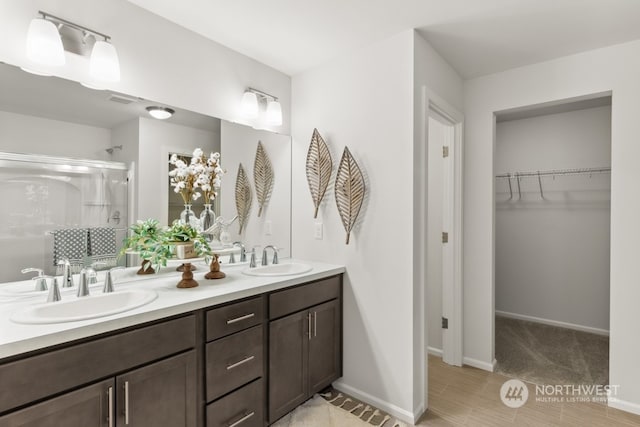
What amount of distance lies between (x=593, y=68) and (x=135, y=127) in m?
3.01

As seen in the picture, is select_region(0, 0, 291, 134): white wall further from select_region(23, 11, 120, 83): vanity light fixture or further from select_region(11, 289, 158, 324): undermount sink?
select_region(11, 289, 158, 324): undermount sink

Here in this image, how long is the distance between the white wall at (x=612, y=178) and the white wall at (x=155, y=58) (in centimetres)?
179

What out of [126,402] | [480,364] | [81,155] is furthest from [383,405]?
[81,155]

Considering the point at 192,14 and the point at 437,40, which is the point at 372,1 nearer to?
the point at 437,40

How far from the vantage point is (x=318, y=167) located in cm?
249

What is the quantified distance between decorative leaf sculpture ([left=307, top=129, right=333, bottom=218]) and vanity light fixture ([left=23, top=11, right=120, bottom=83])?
130 centimetres

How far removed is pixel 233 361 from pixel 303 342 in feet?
1.72

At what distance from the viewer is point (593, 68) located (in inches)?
90.7

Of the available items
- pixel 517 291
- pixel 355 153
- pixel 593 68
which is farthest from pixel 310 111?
pixel 517 291

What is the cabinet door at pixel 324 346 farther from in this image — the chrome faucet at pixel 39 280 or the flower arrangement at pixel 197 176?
the chrome faucet at pixel 39 280

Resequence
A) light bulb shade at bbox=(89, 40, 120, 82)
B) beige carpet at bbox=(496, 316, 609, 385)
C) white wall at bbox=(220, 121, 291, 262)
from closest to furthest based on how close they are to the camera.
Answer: light bulb shade at bbox=(89, 40, 120, 82), white wall at bbox=(220, 121, 291, 262), beige carpet at bbox=(496, 316, 609, 385)

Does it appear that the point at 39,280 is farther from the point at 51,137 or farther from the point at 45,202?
the point at 51,137

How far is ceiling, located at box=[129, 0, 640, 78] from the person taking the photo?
1.82 meters

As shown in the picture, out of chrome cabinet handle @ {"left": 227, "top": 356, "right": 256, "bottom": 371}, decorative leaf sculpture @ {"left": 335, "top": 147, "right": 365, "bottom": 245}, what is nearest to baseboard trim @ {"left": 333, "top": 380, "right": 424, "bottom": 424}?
chrome cabinet handle @ {"left": 227, "top": 356, "right": 256, "bottom": 371}
